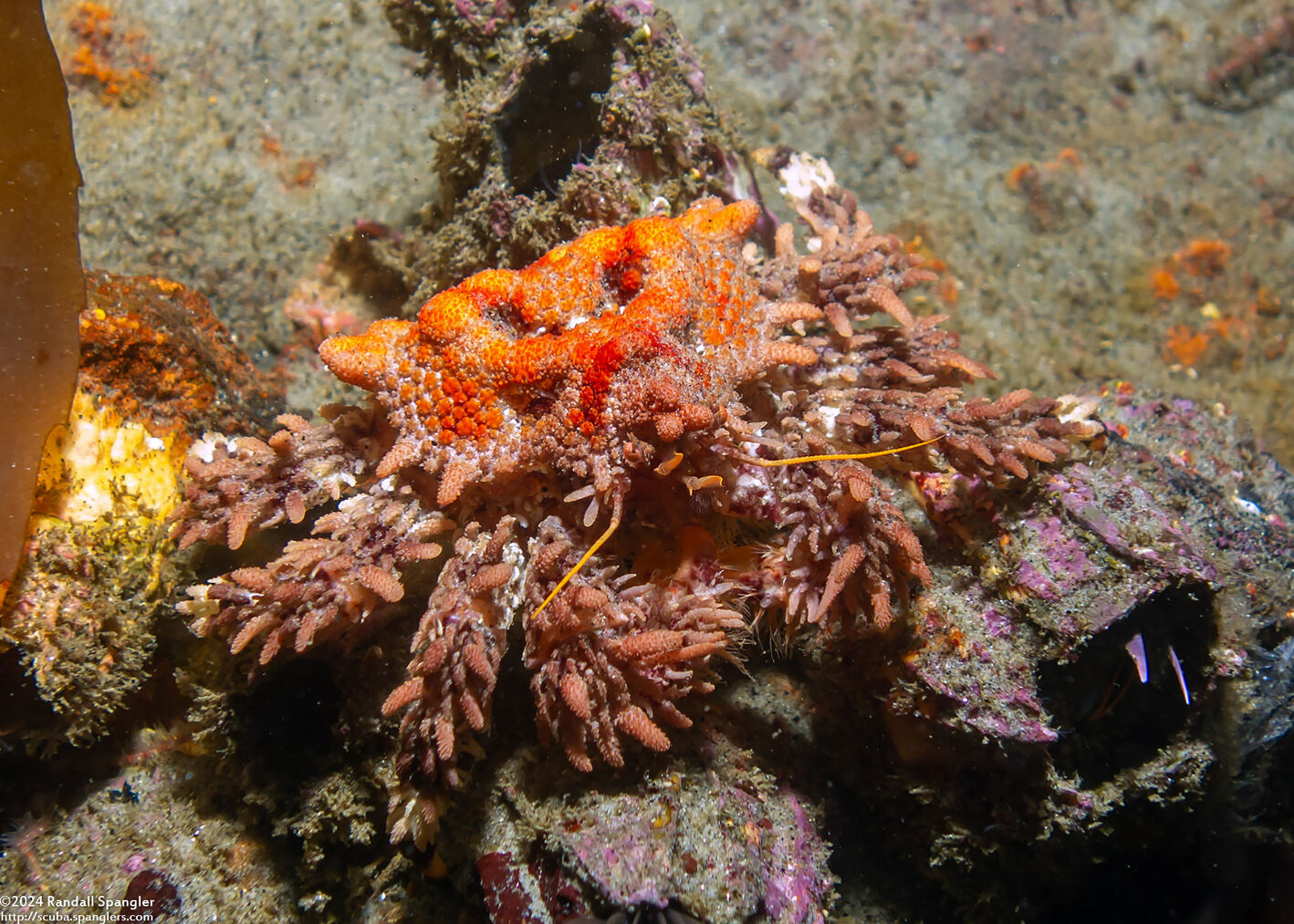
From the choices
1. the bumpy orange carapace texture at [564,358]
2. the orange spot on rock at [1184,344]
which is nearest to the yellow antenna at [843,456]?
the bumpy orange carapace texture at [564,358]

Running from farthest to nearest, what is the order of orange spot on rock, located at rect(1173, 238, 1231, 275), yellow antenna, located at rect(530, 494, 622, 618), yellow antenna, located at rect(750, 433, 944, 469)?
1. orange spot on rock, located at rect(1173, 238, 1231, 275)
2. yellow antenna, located at rect(750, 433, 944, 469)
3. yellow antenna, located at rect(530, 494, 622, 618)

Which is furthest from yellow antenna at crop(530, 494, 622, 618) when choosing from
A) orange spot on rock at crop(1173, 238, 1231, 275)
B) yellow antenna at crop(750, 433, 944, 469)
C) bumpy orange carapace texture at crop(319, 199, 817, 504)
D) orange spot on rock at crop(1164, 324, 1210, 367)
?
orange spot on rock at crop(1173, 238, 1231, 275)

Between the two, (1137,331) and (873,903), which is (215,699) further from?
(1137,331)

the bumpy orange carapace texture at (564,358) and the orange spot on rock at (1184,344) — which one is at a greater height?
the orange spot on rock at (1184,344)

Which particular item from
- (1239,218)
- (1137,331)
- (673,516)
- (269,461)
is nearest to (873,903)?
(673,516)

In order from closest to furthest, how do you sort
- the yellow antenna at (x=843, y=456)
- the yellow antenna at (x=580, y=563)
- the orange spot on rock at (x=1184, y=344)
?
the yellow antenna at (x=580, y=563)
the yellow antenna at (x=843, y=456)
the orange spot on rock at (x=1184, y=344)

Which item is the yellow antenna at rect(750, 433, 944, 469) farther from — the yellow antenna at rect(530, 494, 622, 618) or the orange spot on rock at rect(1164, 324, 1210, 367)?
the orange spot on rock at rect(1164, 324, 1210, 367)

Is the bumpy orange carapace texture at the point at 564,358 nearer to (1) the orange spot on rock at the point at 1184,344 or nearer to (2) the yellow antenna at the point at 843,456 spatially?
(2) the yellow antenna at the point at 843,456

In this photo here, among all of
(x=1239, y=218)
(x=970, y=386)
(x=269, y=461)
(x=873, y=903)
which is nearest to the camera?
(x=269, y=461)
